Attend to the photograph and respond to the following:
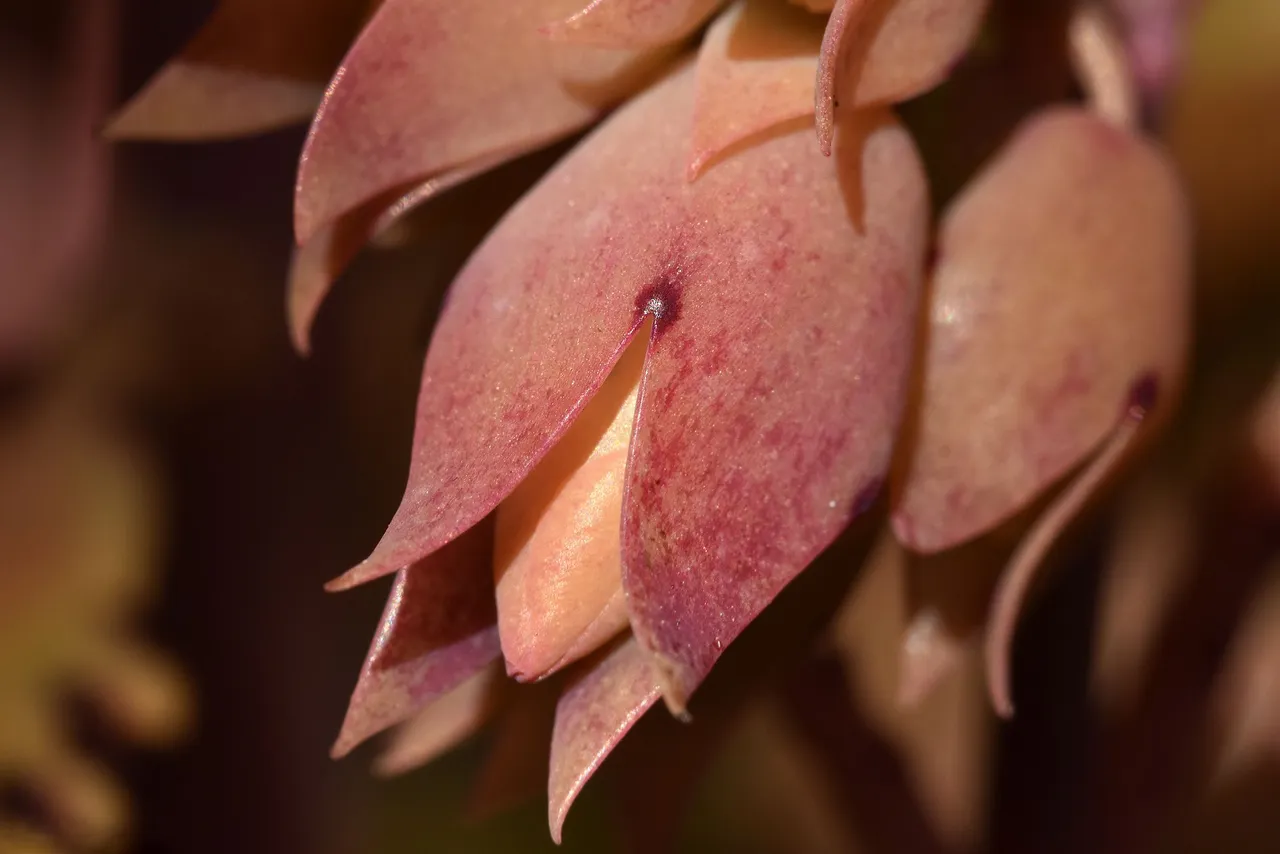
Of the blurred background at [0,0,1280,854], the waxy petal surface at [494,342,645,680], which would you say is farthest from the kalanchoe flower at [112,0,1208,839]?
the blurred background at [0,0,1280,854]

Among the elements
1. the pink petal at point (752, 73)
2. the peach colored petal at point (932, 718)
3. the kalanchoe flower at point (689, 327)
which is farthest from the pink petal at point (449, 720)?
the peach colored petal at point (932, 718)

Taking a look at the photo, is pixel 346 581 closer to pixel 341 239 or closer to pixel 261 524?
pixel 341 239

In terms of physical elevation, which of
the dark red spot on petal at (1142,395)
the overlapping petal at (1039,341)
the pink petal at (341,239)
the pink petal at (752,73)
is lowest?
the dark red spot on petal at (1142,395)

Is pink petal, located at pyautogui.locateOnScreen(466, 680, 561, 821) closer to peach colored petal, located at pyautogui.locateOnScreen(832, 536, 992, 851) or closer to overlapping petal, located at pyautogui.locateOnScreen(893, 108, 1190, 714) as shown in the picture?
overlapping petal, located at pyautogui.locateOnScreen(893, 108, 1190, 714)

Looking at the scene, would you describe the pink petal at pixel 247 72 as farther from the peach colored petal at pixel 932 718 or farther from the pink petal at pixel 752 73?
the peach colored petal at pixel 932 718

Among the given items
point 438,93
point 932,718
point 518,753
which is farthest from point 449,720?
point 932,718
